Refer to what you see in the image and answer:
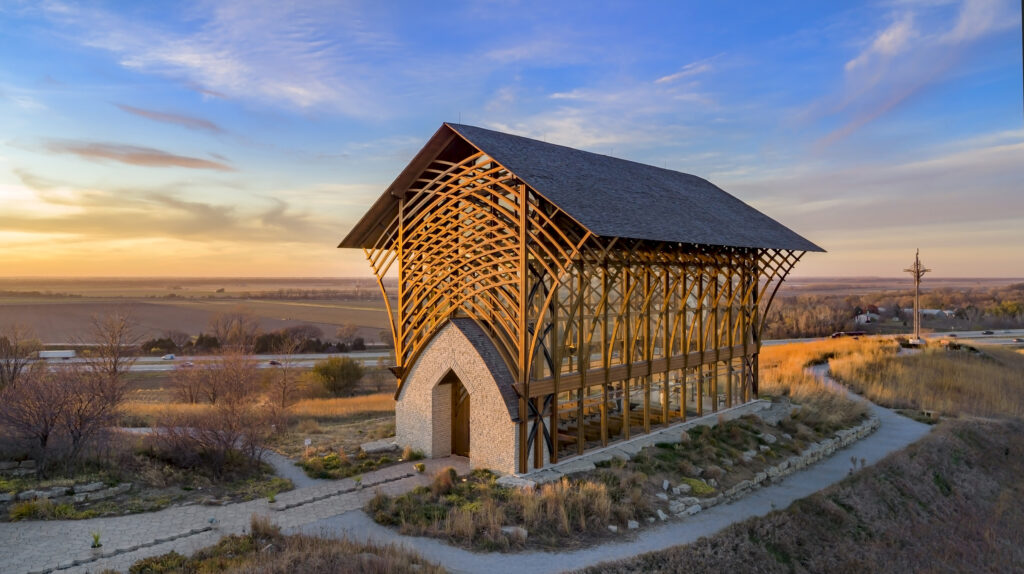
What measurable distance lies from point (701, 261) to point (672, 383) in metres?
4.53

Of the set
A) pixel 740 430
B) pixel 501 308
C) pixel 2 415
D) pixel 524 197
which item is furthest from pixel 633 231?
pixel 2 415

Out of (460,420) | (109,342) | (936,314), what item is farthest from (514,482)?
(936,314)

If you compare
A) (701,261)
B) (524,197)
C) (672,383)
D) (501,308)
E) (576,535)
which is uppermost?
(524,197)

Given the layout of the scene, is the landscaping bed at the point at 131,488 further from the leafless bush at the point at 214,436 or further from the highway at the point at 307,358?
the highway at the point at 307,358

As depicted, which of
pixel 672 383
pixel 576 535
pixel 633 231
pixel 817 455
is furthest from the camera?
pixel 672 383

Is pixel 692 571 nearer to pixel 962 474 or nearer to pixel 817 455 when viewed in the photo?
pixel 817 455

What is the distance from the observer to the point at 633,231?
1563cm

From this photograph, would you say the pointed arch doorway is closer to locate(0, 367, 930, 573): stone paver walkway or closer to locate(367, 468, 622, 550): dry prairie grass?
locate(0, 367, 930, 573): stone paver walkway

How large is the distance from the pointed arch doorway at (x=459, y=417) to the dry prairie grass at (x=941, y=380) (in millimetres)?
23005

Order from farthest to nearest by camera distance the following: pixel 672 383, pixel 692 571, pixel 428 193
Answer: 1. pixel 672 383
2. pixel 428 193
3. pixel 692 571

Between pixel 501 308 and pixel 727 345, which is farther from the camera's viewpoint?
pixel 727 345

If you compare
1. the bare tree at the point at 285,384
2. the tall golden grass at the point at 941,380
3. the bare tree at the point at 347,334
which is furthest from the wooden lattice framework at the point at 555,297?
the bare tree at the point at 347,334

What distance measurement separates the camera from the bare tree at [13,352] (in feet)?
84.5

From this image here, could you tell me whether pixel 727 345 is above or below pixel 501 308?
below
